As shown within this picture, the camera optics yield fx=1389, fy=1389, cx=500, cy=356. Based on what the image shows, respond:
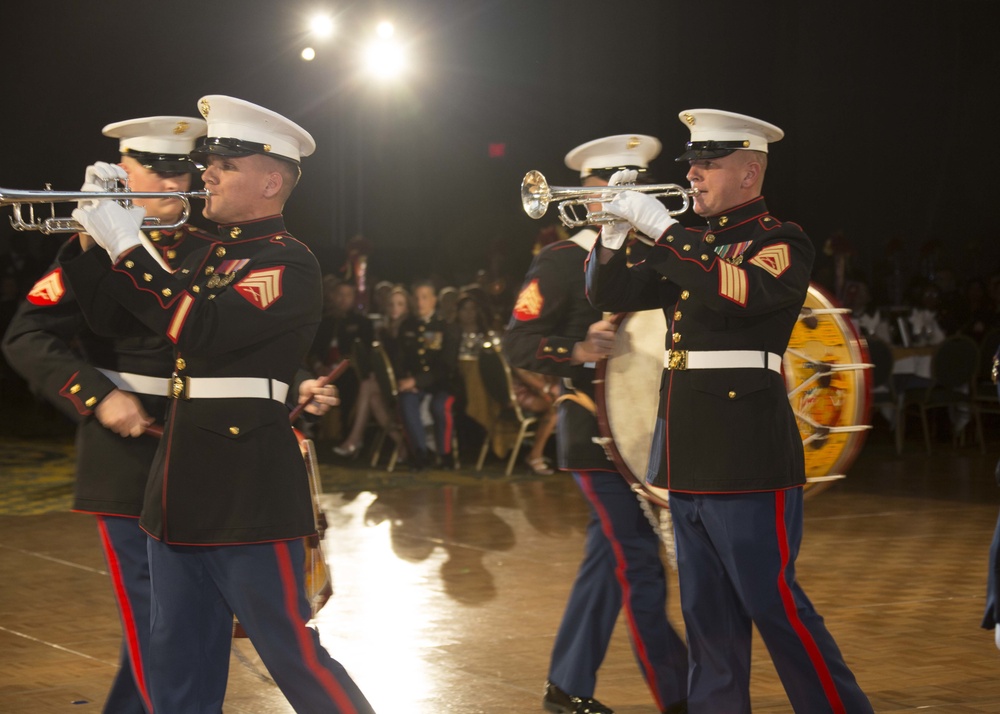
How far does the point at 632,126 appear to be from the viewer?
18000mm

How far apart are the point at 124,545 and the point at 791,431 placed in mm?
1805

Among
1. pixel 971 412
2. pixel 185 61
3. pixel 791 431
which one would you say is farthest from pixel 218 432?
pixel 185 61

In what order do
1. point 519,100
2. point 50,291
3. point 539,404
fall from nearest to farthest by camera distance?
point 50,291
point 539,404
point 519,100

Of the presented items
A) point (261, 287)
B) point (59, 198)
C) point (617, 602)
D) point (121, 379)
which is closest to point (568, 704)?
point (617, 602)

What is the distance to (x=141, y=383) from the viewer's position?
3746 mm

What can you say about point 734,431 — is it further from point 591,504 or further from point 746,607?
point 591,504

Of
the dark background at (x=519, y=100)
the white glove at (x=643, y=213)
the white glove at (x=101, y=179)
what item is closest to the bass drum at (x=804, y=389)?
the white glove at (x=643, y=213)

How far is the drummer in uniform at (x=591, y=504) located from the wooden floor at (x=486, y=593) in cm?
33

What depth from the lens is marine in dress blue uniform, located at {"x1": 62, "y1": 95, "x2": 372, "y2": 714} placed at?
313 centimetres

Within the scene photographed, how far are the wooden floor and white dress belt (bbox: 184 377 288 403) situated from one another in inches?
63.1

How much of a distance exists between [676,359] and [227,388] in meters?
1.24

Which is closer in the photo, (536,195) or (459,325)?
(536,195)

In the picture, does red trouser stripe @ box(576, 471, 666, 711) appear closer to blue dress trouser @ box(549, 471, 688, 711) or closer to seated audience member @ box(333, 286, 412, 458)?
blue dress trouser @ box(549, 471, 688, 711)

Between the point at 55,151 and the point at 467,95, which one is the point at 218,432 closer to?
the point at 55,151
